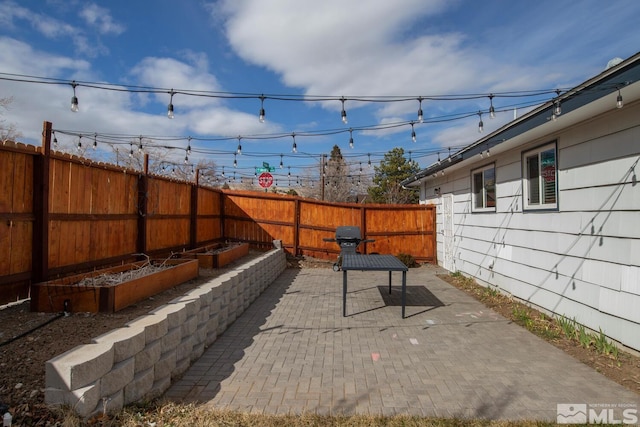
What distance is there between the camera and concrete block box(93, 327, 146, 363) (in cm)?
242

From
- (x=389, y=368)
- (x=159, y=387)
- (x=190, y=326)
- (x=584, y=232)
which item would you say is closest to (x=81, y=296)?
(x=190, y=326)

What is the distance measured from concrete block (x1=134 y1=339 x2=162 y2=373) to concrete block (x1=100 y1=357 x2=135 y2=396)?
87mm

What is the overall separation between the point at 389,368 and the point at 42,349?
2978mm

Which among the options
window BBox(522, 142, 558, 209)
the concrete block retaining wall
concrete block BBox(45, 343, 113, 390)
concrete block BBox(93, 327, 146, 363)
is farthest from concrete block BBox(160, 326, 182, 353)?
window BBox(522, 142, 558, 209)

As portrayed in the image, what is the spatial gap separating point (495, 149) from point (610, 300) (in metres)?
3.19

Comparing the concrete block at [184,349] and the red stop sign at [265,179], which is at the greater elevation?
the red stop sign at [265,179]

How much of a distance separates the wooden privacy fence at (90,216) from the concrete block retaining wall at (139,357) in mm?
1485

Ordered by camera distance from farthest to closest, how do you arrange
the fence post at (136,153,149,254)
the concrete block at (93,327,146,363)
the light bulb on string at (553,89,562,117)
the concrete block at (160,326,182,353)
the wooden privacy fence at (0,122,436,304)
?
the fence post at (136,153,149,254)
the light bulb on string at (553,89,562,117)
the wooden privacy fence at (0,122,436,304)
the concrete block at (160,326,182,353)
the concrete block at (93,327,146,363)

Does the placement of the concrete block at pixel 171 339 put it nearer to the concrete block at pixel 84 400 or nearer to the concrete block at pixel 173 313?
the concrete block at pixel 173 313

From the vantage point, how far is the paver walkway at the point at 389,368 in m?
2.86

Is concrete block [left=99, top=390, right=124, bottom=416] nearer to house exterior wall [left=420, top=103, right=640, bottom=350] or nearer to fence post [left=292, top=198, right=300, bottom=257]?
house exterior wall [left=420, top=103, right=640, bottom=350]

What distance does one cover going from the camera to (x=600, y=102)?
12.0 ft

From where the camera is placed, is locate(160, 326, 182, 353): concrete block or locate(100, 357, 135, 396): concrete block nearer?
locate(100, 357, 135, 396): concrete block

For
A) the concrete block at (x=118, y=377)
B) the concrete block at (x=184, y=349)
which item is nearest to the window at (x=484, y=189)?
the concrete block at (x=184, y=349)
